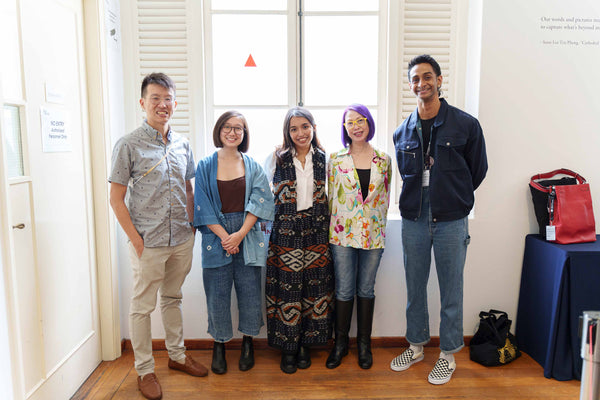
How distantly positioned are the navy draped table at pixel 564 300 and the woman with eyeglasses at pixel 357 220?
3.19 ft

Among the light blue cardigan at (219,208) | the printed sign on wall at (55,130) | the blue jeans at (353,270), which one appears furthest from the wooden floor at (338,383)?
the printed sign on wall at (55,130)

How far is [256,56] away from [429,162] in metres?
1.31

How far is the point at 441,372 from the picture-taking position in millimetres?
2365

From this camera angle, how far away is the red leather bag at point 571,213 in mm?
2486

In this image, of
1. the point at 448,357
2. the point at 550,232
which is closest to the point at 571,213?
the point at 550,232

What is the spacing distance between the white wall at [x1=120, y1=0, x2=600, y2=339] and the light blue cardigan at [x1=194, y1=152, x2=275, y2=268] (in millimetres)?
367

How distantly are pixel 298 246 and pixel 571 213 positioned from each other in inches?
63.5

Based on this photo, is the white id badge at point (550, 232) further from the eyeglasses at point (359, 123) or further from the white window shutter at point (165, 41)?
the white window shutter at point (165, 41)

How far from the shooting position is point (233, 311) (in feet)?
9.00

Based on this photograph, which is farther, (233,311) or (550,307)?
(233,311)

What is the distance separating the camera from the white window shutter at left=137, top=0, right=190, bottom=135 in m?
2.61

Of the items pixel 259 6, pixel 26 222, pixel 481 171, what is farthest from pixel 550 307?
pixel 26 222

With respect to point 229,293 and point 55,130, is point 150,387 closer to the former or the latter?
point 229,293

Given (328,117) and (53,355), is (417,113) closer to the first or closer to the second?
(328,117)
